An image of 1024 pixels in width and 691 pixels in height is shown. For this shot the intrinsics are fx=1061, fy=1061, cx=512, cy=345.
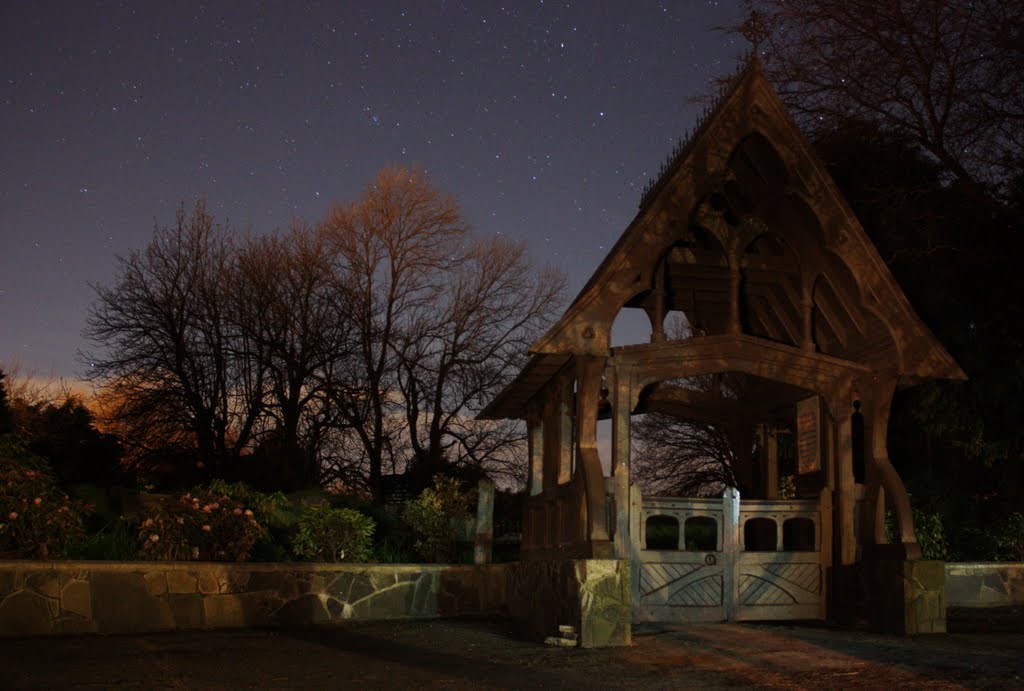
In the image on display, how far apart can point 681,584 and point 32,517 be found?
8247mm

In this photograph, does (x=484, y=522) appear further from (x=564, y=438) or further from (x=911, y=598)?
(x=911, y=598)

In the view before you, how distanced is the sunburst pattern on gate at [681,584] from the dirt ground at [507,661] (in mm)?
534

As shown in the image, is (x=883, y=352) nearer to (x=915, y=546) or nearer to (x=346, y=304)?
(x=915, y=546)

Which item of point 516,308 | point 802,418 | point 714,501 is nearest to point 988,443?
point 802,418

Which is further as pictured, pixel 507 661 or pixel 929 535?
pixel 929 535

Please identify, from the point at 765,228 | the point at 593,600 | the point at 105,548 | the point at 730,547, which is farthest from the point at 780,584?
the point at 105,548

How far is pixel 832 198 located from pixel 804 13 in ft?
17.9

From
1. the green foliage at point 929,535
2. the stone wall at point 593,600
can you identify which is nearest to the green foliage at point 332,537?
the stone wall at point 593,600

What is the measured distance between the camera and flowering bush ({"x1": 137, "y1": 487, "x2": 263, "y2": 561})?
14344 mm

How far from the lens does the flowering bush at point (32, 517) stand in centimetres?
1327

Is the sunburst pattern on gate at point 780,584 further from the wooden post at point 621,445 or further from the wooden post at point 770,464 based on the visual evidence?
the wooden post at point 770,464

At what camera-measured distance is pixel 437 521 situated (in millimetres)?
18344

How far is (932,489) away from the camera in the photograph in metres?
19.5

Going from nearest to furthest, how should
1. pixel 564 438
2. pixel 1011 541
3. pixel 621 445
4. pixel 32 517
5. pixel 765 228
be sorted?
pixel 621 445, pixel 32 517, pixel 765 228, pixel 564 438, pixel 1011 541
